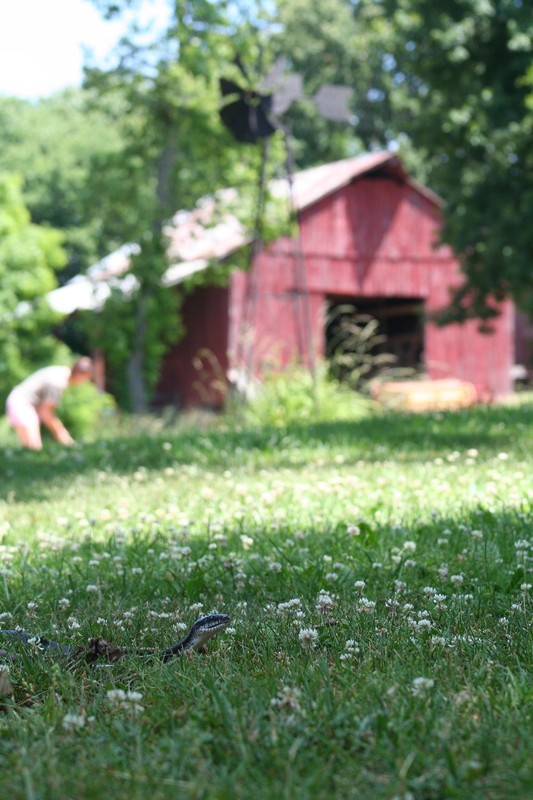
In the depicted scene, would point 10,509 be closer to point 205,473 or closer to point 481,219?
point 205,473

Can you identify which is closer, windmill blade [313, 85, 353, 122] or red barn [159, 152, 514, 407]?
windmill blade [313, 85, 353, 122]

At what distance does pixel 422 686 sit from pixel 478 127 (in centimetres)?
1848

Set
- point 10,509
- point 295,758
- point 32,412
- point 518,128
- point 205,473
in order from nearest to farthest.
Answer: point 295,758 < point 10,509 < point 205,473 < point 32,412 < point 518,128

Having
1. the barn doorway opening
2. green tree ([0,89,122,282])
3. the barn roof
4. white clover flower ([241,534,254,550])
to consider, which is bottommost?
white clover flower ([241,534,254,550])

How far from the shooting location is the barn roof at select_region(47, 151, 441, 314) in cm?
1956

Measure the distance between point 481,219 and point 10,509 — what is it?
49.7 ft

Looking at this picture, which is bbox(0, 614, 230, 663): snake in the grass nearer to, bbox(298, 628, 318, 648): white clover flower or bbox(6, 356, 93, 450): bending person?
bbox(298, 628, 318, 648): white clover flower

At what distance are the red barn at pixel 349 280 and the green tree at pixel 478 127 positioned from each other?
3717mm

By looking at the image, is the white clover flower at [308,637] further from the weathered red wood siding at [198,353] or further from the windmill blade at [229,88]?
the weathered red wood siding at [198,353]

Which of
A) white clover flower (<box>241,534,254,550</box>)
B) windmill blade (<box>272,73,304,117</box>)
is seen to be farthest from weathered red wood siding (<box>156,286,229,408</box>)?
white clover flower (<box>241,534,254,550</box>)

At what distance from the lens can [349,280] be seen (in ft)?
84.4

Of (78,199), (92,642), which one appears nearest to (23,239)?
(78,199)

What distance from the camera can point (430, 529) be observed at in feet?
14.5

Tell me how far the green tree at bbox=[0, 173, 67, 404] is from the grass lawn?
15638mm
